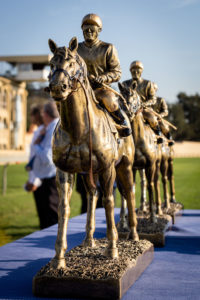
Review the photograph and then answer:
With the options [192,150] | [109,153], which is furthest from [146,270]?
[192,150]

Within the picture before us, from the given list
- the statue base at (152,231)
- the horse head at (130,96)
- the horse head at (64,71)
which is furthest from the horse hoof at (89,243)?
the horse head at (64,71)

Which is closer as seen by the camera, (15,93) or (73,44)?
(73,44)

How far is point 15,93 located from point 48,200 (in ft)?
137

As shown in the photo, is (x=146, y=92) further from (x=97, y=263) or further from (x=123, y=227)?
(x=97, y=263)

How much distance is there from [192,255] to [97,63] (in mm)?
2297

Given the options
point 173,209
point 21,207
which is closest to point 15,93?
point 21,207

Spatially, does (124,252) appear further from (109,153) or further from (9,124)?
(9,124)

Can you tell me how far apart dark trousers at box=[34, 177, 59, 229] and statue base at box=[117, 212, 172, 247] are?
1395 millimetres

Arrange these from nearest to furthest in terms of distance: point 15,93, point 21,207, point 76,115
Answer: point 76,115 → point 21,207 → point 15,93

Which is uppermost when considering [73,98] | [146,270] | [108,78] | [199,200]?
[108,78]

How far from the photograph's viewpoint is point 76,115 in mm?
3047

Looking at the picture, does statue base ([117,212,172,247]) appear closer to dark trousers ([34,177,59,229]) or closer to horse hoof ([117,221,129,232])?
horse hoof ([117,221,129,232])

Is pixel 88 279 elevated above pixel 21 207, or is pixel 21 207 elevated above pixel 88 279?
pixel 88 279

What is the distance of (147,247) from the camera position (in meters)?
3.86
